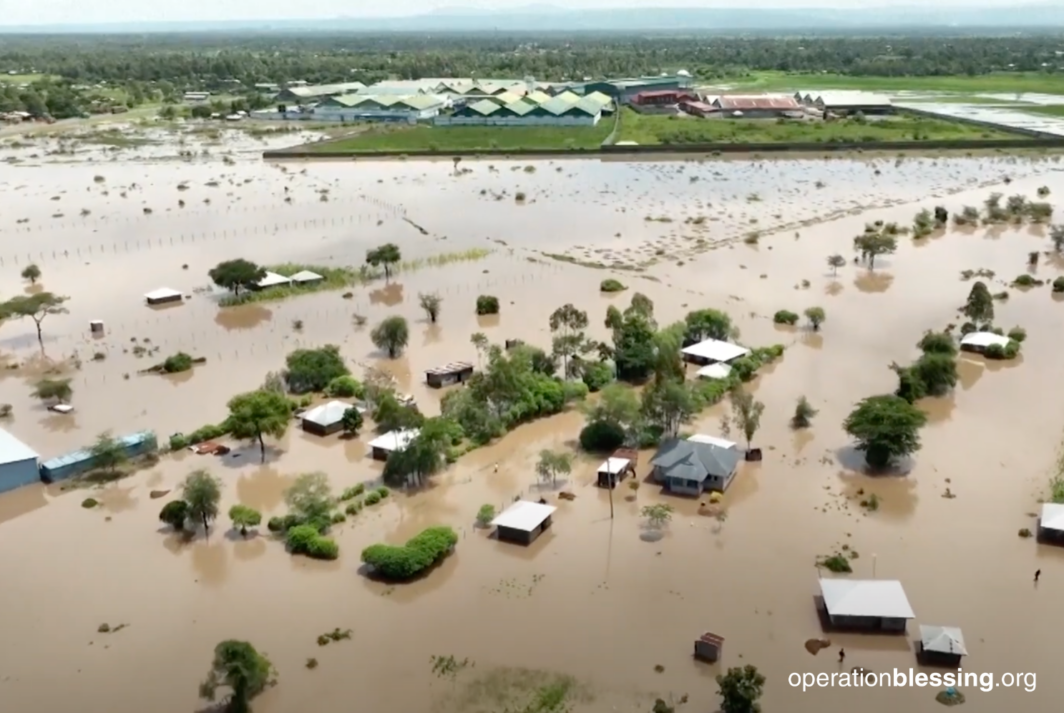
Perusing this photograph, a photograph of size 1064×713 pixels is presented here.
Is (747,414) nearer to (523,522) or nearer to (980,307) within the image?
(523,522)

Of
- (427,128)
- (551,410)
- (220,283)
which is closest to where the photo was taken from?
(551,410)

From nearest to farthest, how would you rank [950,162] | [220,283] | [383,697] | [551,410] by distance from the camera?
[383,697], [551,410], [220,283], [950,162]

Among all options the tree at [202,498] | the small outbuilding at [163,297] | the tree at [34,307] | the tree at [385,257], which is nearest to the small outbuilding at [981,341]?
the tree at [385,257]

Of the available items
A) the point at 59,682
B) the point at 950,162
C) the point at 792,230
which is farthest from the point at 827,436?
the point at 950,162

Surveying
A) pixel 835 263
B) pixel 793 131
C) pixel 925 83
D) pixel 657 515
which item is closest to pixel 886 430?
pixel 657 515

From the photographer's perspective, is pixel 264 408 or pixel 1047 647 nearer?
pixel 1047 647

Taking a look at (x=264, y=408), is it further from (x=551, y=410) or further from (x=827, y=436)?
(x=827, y=436)
